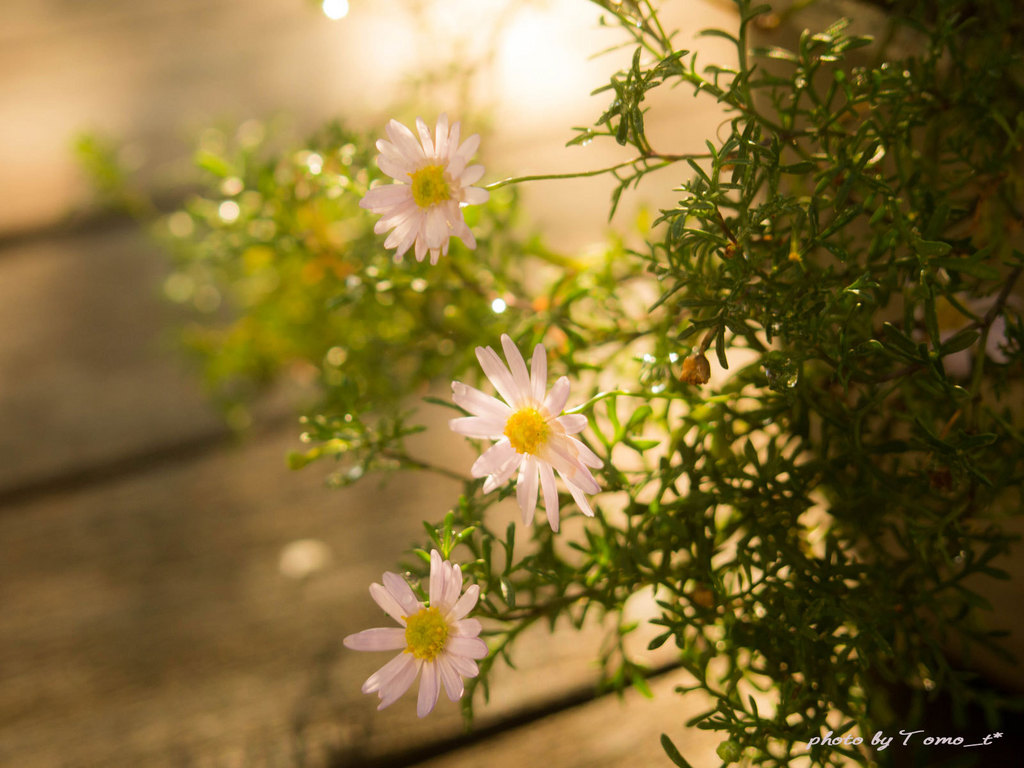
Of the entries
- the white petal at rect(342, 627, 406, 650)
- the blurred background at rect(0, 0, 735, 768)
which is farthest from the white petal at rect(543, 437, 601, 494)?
the blurred background at rect(0, 0, 735, 768)

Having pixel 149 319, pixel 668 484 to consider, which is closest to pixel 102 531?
pixel 149 319

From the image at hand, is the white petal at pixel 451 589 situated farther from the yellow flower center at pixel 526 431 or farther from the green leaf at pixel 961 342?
the green leaf at pixel 961 342

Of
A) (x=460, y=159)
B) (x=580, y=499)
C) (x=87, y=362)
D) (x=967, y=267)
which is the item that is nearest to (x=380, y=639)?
(x=580, y=499)

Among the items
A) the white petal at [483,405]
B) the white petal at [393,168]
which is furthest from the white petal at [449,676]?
the white petal at [393,168]

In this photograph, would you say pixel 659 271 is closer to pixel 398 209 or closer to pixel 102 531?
pixel 398 209

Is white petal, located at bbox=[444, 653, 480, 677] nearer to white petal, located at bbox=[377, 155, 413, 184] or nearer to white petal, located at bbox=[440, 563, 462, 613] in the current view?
white petal, located at bbox=[440, 563, 462, 613]

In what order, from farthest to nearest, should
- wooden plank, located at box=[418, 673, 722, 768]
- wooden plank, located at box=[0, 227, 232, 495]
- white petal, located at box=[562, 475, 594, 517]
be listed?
wooden plank, located at box=[0, 227, 232, 495]
wooden plank, located at box=[418, 673, 722, 768]
white petal, located at box=[562, 475, 594, 517]
